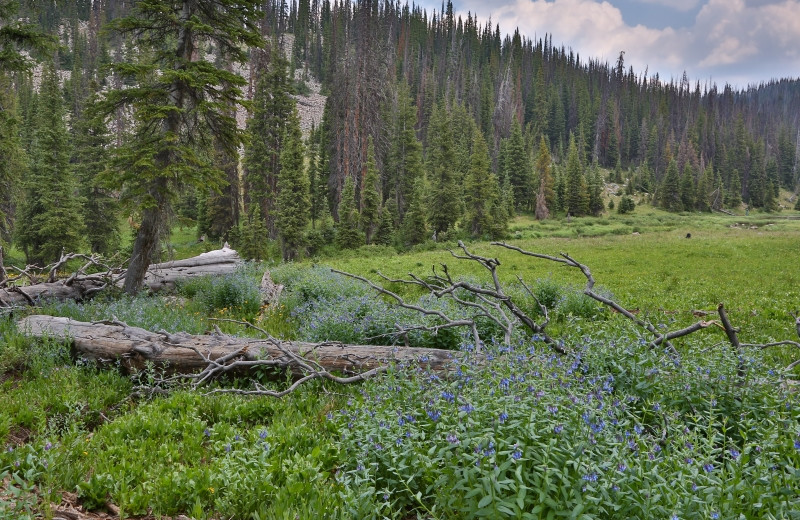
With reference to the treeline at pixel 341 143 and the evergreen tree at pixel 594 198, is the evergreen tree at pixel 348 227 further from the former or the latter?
the evergreen tree at pixel 594 198

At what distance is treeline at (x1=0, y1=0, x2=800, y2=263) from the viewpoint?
1211 cm

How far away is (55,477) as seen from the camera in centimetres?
379

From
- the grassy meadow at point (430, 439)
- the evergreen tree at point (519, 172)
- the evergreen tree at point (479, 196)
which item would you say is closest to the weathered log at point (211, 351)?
the grassy meadow at point (430, 439)

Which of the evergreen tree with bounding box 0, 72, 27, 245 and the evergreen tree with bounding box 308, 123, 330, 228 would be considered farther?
the evergreen tree with bounding box 308, 123, 330, 228

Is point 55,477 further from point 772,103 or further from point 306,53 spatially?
point 772,103

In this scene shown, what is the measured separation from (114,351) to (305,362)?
10.3 feet

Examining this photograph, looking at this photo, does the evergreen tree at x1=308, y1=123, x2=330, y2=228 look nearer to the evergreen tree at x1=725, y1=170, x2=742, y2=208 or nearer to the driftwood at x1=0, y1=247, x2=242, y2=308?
the driftwood at x1=0, y1=247, x2=242, y2=308

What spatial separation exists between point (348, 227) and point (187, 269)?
22.1 m

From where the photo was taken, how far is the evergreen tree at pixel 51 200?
30.4m

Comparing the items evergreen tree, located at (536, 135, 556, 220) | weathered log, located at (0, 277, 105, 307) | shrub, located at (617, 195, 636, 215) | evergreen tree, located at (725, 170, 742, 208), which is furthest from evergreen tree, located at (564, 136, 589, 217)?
weathered log, located at (0, 277, 105, 307)

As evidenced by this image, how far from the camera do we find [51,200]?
30.4m

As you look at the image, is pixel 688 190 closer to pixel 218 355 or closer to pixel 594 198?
pixel 594 198

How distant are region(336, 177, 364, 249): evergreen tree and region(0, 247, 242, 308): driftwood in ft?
63.2

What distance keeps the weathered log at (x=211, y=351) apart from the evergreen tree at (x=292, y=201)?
27215 mm
